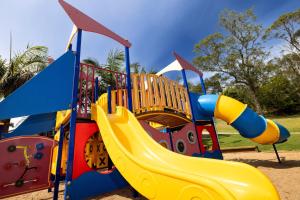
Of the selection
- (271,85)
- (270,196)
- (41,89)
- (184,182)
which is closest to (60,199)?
(41,89)

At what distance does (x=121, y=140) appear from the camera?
3.72m

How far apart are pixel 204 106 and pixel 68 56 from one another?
17.5 feet

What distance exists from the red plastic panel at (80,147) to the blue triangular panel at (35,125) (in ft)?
16.7

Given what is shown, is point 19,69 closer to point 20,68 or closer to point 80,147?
point 20,68

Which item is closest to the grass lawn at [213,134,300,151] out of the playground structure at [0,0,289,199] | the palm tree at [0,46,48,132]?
the playground structure at [0,0,289,199]

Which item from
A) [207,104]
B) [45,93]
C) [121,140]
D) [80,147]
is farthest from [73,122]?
[207,104]

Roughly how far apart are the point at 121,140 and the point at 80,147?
1.13 m

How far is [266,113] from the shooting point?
37.1 metres

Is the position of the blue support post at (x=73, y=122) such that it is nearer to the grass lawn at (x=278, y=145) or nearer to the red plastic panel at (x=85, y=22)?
the red plastic panel at (x=85, y=22)

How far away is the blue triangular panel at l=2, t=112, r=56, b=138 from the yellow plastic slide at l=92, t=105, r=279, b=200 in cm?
620

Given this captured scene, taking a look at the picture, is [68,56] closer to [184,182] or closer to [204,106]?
[184,182]

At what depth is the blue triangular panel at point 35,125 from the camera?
841 cm

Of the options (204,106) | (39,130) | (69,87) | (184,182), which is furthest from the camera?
(39,130)

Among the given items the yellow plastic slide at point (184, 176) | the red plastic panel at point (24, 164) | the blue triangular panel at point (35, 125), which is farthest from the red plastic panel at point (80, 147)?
the blue triangular panel at point (35, 125)
